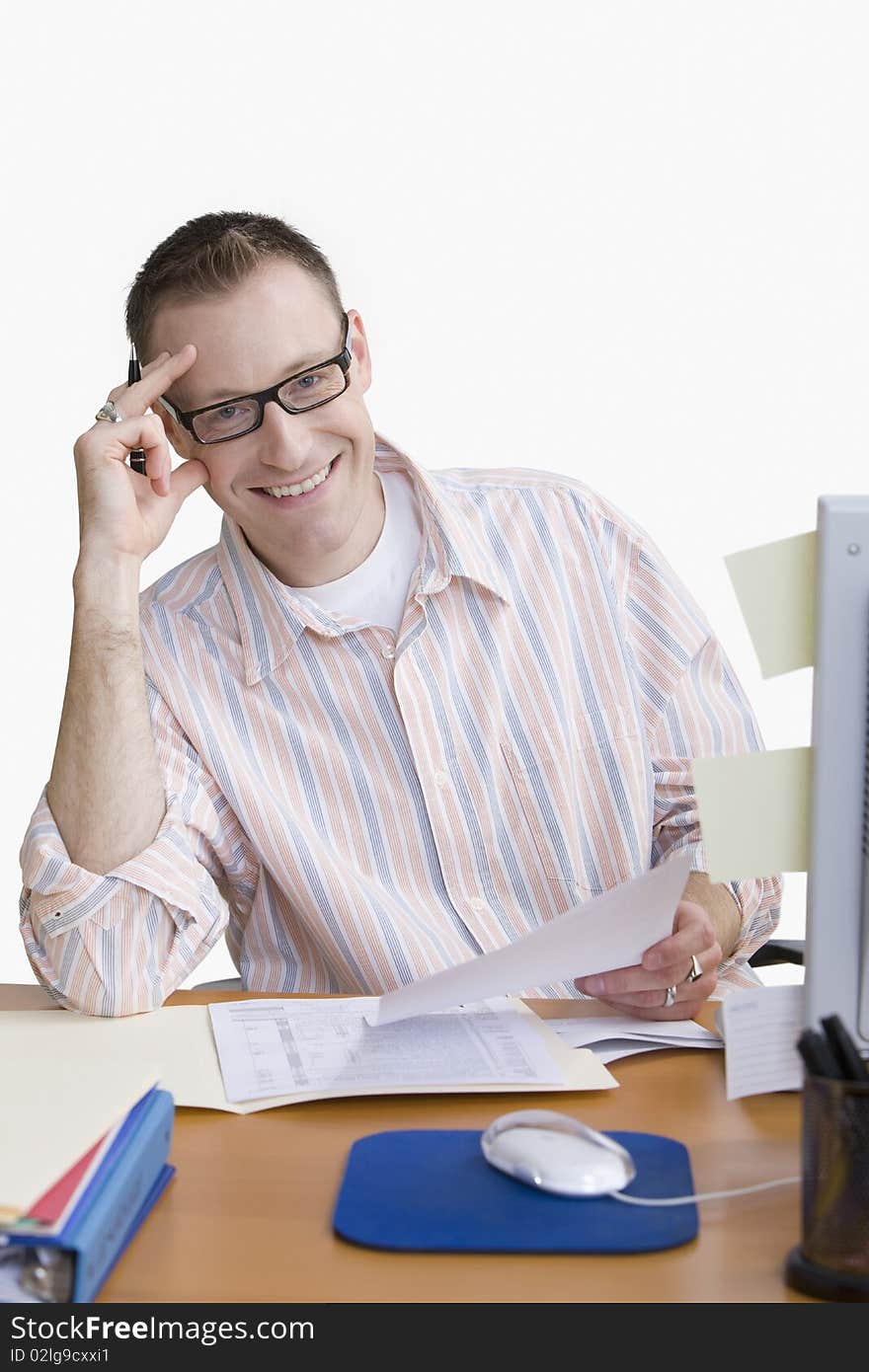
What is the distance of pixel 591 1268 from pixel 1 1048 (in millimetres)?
593

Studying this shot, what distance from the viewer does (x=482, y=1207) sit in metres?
0.85

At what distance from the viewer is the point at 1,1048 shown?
1.15 metres

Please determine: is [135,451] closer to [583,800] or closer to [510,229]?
[583,800]

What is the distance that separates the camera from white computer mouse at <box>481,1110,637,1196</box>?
0.86 metres

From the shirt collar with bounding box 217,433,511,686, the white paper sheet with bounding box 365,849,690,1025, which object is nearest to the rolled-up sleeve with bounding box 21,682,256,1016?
the shirt collar with bounding box 217,433,511,686

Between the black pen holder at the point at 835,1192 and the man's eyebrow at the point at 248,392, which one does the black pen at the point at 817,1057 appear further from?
the man's eyebrow at the point at 248,392

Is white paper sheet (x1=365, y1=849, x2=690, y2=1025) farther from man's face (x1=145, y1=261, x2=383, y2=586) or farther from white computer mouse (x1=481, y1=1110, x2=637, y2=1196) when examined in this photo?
man's face (x1=145, y1=261, x2=383, y2=586)

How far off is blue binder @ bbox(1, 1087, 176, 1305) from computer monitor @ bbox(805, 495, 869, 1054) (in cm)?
45

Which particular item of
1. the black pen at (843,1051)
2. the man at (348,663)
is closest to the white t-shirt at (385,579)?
the man at (348,663)

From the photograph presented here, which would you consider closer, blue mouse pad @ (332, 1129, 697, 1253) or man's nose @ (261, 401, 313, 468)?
blue mouse pad @ (332, 1129, 697, 1253)

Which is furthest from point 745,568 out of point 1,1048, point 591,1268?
point 1,1048

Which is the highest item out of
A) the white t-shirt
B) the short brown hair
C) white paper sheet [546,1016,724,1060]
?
the short brown hair

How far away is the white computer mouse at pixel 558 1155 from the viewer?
860 mm

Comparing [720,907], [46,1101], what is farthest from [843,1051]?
[720,907]
